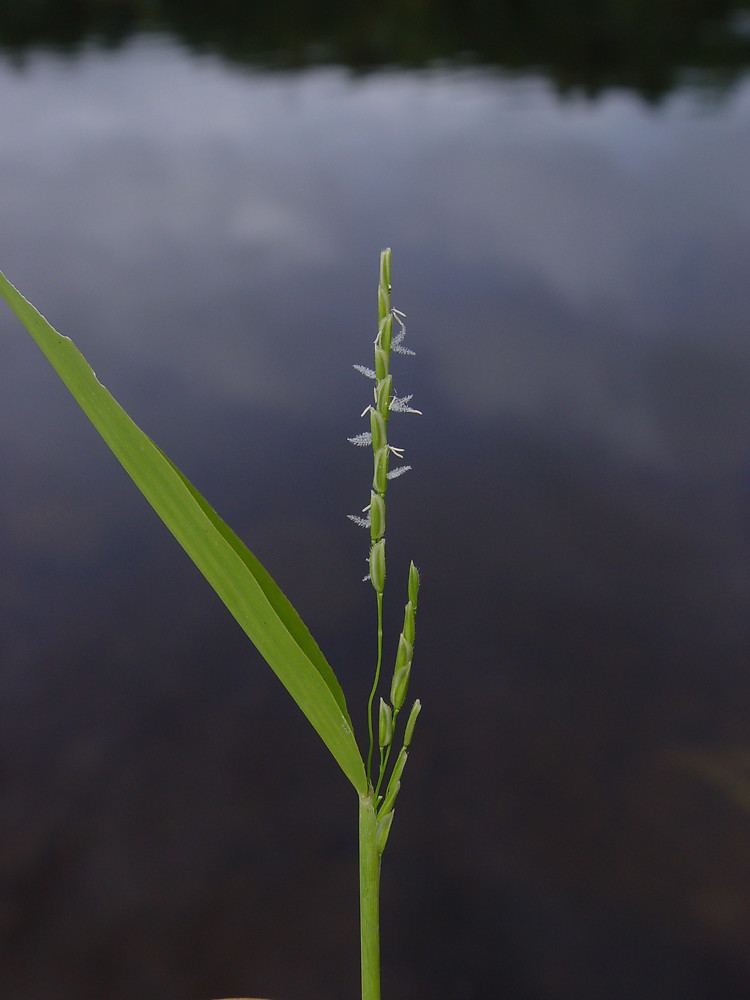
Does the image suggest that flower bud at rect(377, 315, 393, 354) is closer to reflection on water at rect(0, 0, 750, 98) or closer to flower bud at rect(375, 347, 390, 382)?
flower bud at rect(375, 347, 390, 382)

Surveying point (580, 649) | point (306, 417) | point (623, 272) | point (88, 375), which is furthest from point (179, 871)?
point (623, 272)

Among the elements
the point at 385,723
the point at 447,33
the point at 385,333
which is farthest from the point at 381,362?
the point at 447,33

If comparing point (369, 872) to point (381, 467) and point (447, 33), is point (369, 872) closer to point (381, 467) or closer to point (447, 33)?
point (381, 467)

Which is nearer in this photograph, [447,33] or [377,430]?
[377,430]

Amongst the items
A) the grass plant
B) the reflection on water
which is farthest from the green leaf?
the reflection on water

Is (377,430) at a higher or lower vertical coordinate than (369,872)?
higher

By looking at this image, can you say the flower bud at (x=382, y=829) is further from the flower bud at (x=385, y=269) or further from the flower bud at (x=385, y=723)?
the flower bud at (x=385, y=269)
